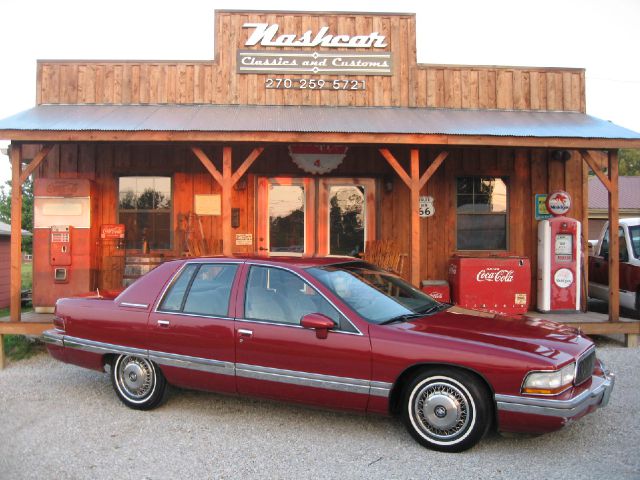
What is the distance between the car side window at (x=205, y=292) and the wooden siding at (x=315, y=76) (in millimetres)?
5335

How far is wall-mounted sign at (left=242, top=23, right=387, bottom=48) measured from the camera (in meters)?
9.15

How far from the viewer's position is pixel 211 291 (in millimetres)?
4449

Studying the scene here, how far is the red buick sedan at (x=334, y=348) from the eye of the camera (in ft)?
11.4

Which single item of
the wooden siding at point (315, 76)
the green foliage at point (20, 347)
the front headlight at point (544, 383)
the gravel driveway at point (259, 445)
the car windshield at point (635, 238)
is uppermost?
the wooden siding at point (315, 76)

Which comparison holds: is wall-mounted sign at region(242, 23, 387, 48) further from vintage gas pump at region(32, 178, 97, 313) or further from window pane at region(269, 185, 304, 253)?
vintage gas pump at region(32, 178, 97, 313)

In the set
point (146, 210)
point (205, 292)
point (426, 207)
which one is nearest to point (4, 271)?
point (146, 210)

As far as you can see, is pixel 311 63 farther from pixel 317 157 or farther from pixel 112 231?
pixel 112 231

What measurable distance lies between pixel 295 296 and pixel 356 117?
15.9 ft

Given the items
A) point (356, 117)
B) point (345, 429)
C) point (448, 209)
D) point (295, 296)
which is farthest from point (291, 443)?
point (448, 209)

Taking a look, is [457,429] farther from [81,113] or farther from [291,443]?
[81,113]

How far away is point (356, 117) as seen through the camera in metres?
8.20

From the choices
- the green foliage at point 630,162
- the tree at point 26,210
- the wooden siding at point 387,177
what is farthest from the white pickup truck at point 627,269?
the green foliage at point 630,162

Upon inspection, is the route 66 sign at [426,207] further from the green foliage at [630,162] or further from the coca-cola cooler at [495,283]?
the green foliage at [630,162]

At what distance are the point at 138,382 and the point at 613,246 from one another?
6.60 meters
